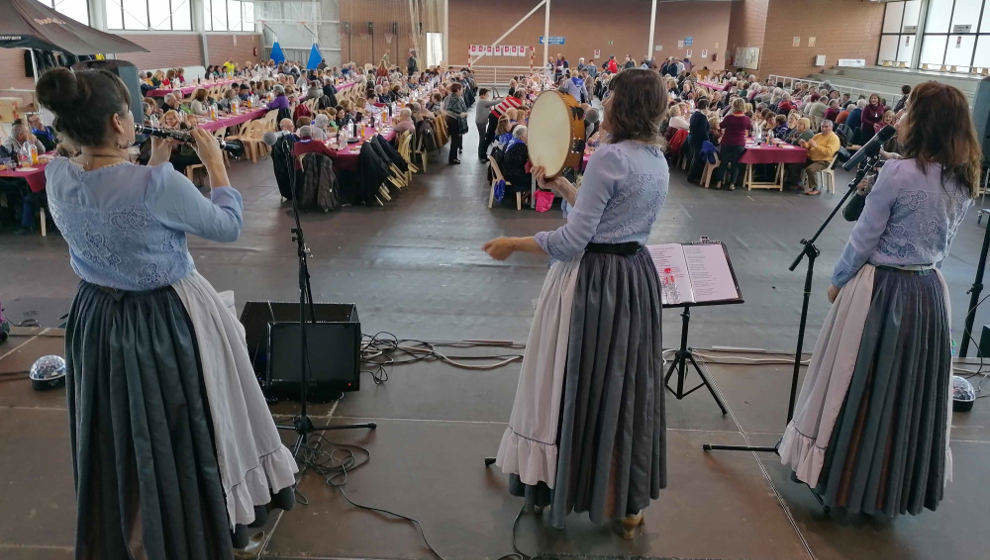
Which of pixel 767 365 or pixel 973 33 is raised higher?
pixel 973 33

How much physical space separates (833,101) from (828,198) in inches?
197

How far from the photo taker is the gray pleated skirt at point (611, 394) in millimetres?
2287

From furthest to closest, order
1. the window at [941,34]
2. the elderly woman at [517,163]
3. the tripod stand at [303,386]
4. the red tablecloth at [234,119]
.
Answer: the window at [941,34]
the red tablecloth at [234,119]
the elderly woman at [517,163]
the tripod stand at [303,386]

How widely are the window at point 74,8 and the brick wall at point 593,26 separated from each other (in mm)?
15019

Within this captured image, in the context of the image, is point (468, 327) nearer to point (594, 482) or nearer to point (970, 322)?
point (594, 482)

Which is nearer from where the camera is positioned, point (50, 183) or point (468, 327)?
point (50, 183)

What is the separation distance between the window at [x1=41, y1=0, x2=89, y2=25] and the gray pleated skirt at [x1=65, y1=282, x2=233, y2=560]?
56.0 ft

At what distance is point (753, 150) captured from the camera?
984 centimetres

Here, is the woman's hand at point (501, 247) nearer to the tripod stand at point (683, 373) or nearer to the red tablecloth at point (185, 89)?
the tripod stand at point (683, 373)

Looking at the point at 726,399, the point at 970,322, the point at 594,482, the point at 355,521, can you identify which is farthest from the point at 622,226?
the point at 970,322

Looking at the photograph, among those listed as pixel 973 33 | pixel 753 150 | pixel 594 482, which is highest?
pixel 973 33

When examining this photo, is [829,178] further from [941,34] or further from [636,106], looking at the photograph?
[941,34]

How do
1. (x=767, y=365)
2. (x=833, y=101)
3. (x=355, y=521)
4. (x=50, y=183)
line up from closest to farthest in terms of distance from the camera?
(x=50, y=183), (x=355, y=521), (x=767, y=365), (x=833, y=101)

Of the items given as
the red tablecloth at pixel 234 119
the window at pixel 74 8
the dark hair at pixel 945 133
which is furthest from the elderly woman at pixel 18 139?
the window at pixel 74 8
